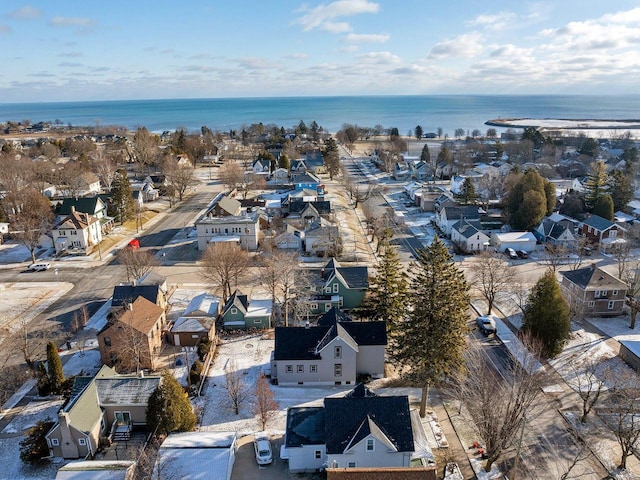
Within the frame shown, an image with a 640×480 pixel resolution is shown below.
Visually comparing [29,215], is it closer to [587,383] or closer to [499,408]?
[499,408]

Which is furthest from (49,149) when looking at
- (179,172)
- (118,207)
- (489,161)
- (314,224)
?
(489,161)

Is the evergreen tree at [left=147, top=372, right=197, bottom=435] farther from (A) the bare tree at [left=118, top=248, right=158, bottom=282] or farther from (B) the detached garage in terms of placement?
(B) the detached garage

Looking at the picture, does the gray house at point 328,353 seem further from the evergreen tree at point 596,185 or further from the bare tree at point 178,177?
the bare tree at point 178,177

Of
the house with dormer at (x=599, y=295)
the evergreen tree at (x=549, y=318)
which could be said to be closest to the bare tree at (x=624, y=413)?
the evergreen tree at (x=549, y=318)

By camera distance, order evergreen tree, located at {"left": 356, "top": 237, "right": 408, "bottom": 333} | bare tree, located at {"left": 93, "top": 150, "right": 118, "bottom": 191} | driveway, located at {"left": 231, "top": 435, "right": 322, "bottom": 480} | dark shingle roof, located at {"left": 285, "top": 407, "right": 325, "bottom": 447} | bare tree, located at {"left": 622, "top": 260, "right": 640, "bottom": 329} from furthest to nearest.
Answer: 1. bare tree, located at {"left": 93, "top": 150, "right": 118, "bottom": 191}
2. bare tree, located at {"left": 622, "top": 260, "right": 640, "bottom": 329}
3. evergreen tree, located at {"left": 356, "top": 237, "right": 408, "bottom": 333}
4. dark shingle roof, located at {"left": 285, "top": 407, "right": 325, "bottom": 447}
5. driveway, located at {"left": 231, "top": 435, "right": 322, "bottom": 480}

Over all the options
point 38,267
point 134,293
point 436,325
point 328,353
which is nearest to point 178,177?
point 38,267

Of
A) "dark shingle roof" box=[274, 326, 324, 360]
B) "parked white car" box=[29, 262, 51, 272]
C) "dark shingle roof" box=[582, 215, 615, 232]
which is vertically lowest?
"parked white car" box=[29, 262, 51, 272]

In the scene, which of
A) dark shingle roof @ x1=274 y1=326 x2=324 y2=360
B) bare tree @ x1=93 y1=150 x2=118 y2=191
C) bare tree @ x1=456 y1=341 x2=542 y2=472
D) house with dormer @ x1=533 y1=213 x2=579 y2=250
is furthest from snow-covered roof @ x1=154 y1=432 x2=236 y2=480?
bare tree @ x1=93 y1=150 x2=118 y2=191
